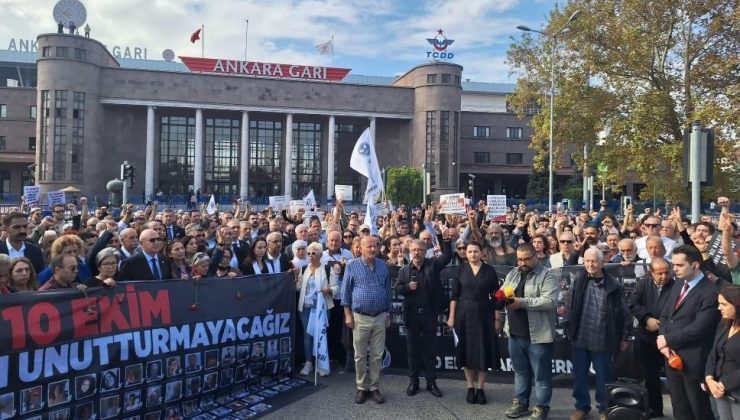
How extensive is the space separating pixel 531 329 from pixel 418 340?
1.50 m

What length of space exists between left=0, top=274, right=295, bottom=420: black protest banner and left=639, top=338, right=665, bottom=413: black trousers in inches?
168

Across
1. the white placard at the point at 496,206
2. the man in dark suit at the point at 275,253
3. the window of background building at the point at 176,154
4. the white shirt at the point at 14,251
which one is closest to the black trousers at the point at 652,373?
the man in dark suit at the point at 275,253

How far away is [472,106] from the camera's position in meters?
89.1

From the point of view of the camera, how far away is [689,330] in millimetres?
5188

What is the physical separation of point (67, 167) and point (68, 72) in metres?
9.66

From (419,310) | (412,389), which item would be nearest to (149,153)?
(419,310)

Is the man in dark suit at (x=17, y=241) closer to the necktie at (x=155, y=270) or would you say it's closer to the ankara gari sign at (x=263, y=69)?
the necktie at (x=155, y=270)

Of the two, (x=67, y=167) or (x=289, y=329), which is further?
(x=67, y=167)

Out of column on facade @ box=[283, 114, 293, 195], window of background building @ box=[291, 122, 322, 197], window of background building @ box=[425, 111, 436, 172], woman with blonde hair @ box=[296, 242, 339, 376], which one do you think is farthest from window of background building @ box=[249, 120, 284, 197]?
woman with blonde hair @ box=[296, 242, 339, 376]

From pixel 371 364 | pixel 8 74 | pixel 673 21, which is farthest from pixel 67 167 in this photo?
pixel 371 364

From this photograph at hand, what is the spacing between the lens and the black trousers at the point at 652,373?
250 inches

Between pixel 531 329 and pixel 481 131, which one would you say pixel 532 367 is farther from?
pixel 481 131

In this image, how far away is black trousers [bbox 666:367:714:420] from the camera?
5192 mm

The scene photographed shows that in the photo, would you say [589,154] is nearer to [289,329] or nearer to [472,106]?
[289,329]
